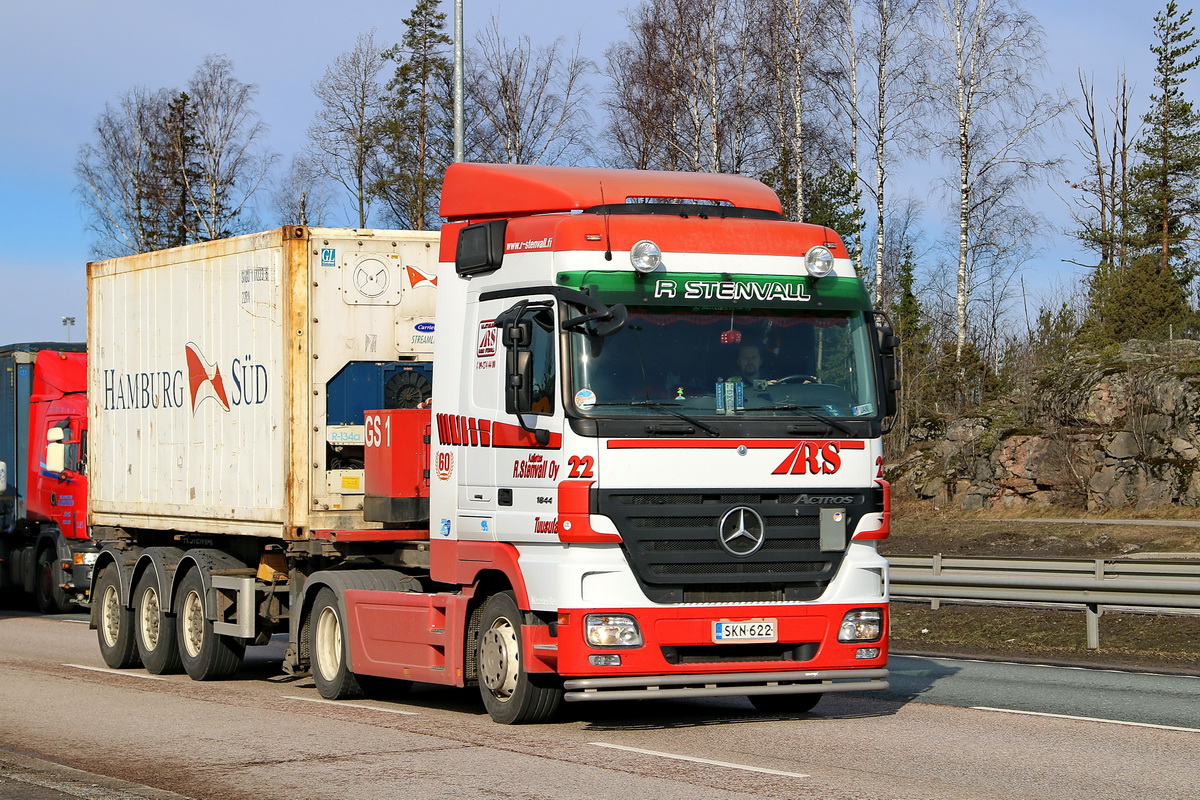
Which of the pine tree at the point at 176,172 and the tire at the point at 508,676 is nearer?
the tire at the point at 508,676

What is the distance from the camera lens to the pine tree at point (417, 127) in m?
46.9

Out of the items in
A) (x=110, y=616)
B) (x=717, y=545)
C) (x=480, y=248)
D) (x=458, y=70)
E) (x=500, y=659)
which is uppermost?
(x=458, y=70)

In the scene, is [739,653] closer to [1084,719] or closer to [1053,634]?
[1084,719]

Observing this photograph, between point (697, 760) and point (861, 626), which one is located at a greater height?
point (861, 626)

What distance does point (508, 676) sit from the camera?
10469mm

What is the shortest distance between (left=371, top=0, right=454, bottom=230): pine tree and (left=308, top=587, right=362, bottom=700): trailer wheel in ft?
112

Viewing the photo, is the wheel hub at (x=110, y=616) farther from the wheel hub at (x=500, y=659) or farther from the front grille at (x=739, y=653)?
the front grille at (x=739, y=653)

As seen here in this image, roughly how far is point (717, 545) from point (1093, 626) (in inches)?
321

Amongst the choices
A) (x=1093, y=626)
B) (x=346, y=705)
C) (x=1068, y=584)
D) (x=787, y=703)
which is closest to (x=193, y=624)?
(x=346, y=705)

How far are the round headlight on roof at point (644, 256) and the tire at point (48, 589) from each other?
17569mm

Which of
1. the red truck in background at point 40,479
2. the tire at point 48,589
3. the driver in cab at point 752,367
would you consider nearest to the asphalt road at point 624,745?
the driver in cab at point 752,367

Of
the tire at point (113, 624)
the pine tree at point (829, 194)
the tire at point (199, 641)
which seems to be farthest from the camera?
the pine tree at point (829, 194)

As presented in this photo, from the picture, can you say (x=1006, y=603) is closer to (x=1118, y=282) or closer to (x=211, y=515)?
(x=211, y=515)

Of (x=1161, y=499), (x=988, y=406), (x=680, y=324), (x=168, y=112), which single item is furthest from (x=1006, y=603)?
(x=168, y=112)
